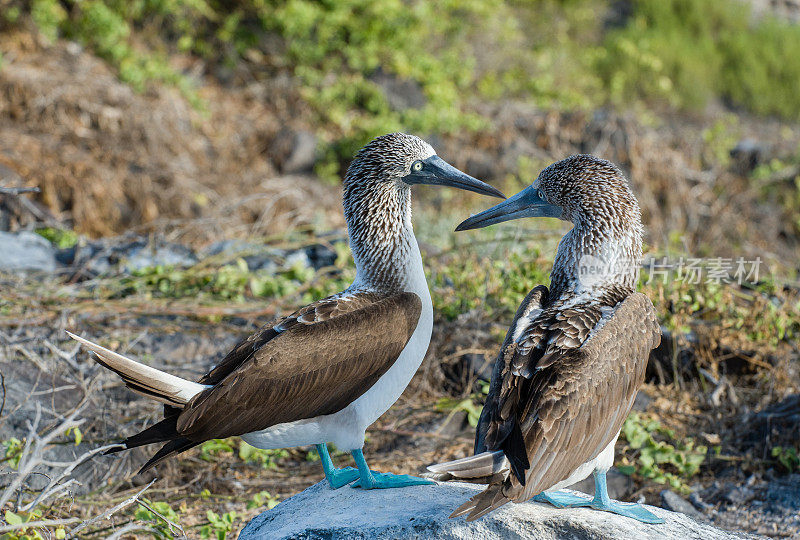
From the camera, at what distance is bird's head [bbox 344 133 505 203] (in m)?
3.80

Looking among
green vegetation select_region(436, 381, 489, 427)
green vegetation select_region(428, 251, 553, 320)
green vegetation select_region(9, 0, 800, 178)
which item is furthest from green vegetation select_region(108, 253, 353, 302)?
green vegetation select_region(9, 0, 800, 178)

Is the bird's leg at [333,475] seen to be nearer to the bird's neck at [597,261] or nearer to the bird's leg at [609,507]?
the bird's leg at [609,507]

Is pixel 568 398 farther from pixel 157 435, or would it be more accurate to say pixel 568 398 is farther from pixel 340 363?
pixel 157 435

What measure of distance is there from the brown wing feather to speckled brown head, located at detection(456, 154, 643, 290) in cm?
31

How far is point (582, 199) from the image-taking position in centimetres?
358

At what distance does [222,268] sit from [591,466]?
11.7ft

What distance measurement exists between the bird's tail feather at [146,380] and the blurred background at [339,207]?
0.31 m

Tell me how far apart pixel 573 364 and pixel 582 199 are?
2.91 feet

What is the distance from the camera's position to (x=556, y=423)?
2893 mm

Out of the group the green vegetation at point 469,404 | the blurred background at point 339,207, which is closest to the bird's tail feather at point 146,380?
the blurred background at point 339,207

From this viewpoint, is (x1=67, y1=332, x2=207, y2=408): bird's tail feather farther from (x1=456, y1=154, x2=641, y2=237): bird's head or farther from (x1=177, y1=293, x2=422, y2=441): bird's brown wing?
(x1=456, y1=154, x2=641, y2=237): bird's head

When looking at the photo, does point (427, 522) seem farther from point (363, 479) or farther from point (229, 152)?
point (229, 152)

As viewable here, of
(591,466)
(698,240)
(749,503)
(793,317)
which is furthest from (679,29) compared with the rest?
(591,466)

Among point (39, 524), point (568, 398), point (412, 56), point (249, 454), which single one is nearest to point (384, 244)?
point (568, 398)
